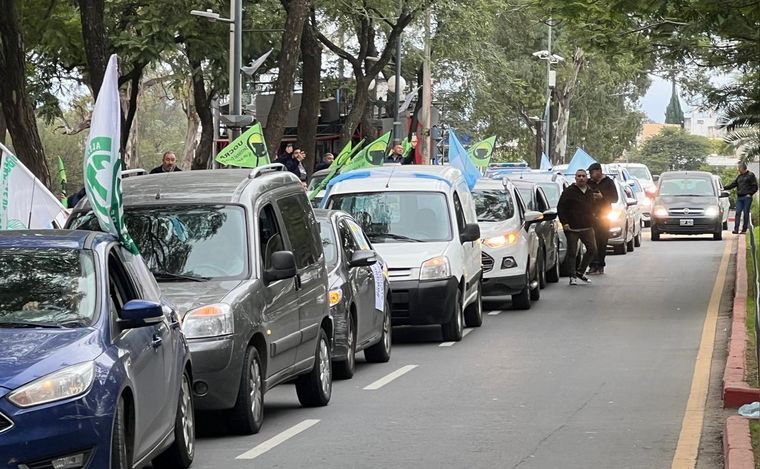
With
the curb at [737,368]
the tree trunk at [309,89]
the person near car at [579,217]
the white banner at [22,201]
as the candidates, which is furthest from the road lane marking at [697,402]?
the tree trunk at [309,89]

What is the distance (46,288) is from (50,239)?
450mm

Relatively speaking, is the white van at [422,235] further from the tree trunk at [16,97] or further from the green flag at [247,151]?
the tree trunk at [16,97]

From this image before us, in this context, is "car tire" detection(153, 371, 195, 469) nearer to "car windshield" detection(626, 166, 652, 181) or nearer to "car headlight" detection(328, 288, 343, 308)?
"car headlight" detection(328, 288, 343, 308)

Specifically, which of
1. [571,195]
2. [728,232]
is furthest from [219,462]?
[728,232]

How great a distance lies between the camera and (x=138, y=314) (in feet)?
26.5

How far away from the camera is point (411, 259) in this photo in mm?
17375

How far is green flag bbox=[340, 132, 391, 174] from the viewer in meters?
25.2

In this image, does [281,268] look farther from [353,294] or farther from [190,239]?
[353,294]

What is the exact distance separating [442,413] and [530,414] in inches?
26.6

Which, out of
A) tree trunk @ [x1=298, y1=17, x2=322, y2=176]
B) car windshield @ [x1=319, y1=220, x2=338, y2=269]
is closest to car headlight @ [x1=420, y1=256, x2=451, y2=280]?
car windshield @ [x1=319, y1=220, x2=338, y2=269]

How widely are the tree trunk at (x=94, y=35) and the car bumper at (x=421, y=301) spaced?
7.26 metres

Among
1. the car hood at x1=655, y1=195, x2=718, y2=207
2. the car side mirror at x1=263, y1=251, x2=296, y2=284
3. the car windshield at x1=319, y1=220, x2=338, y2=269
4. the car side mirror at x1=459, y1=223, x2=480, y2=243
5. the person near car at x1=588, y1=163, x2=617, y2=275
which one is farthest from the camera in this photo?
the car hood at x1=655, y1=195, x2=718, y2=207

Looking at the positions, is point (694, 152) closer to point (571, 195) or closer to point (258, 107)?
point (258, 107)

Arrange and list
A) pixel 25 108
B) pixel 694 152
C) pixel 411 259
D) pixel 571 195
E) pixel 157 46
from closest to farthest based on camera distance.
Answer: pixel 411 259, pixel 25 108, pixel 571 195, pixel 157 46, pixel 694 152
